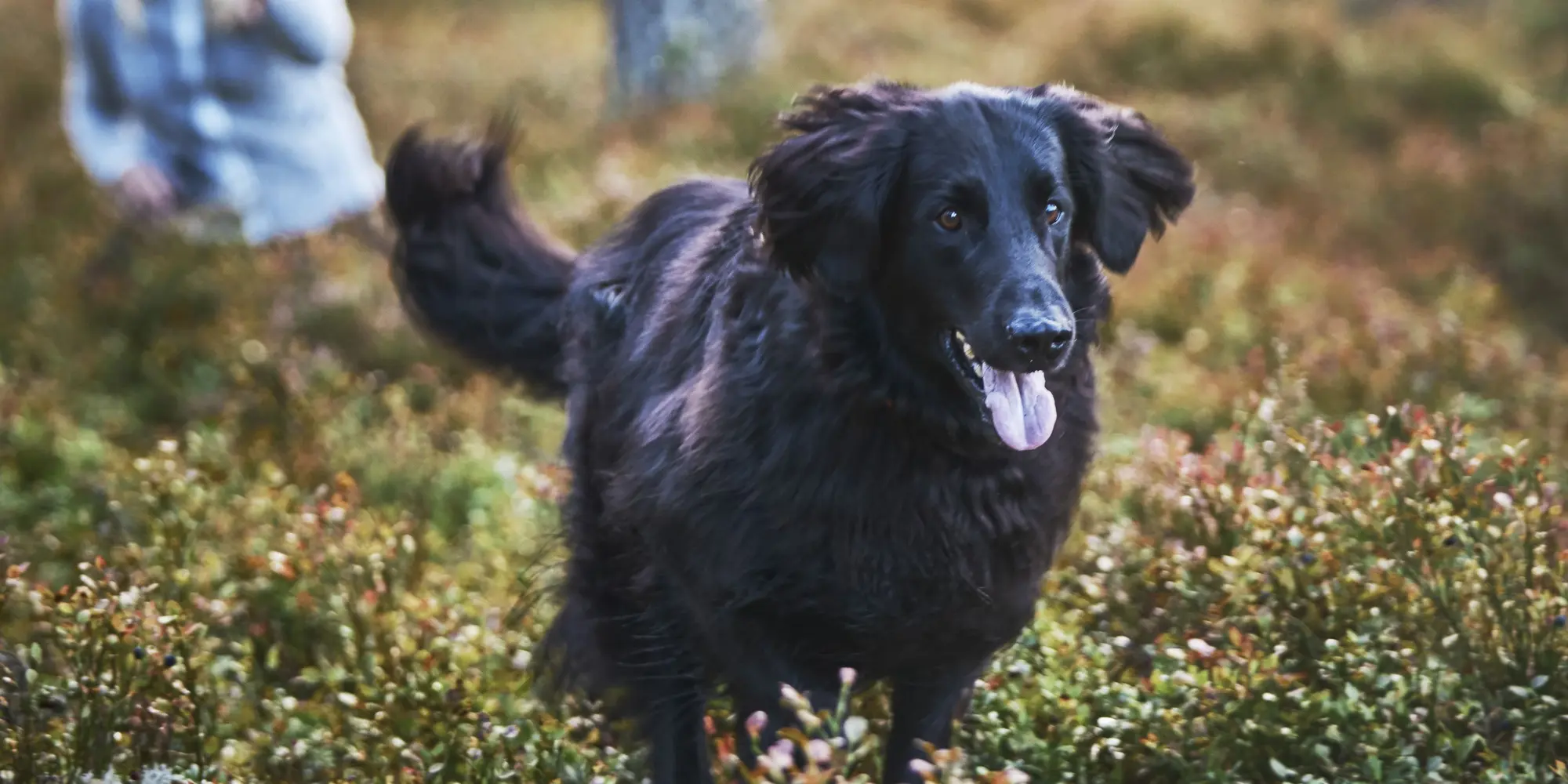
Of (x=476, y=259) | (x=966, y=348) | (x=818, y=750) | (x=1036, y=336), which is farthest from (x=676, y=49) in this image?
(x=818, y=750)

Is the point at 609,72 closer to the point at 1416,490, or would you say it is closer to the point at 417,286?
the point at 417,286

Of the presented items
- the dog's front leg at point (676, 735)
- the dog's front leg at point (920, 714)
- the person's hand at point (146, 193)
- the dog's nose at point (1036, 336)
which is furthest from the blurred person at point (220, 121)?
the dog's nose at point (1036, 336)

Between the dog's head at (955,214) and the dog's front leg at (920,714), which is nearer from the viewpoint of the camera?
the dog's head at (955,214)

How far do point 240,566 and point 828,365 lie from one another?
201 cm

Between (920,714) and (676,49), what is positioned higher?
(676,49)

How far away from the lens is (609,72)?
9.41 m

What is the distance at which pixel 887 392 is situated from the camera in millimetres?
2803

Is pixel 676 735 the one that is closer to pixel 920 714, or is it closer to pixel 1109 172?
pixel 920 714

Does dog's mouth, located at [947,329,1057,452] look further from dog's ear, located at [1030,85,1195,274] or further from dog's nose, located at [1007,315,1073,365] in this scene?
dog's ear, located at [1030,85,1195,274]

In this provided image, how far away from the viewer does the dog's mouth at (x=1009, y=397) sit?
9.00ft

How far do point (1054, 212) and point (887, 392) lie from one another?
1.58 ft

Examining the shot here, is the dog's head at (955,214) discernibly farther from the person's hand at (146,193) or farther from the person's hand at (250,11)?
the person's hand at (146,193)

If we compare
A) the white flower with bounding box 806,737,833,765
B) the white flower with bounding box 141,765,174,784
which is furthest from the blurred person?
the white flower with bounding box 806,737,833,765

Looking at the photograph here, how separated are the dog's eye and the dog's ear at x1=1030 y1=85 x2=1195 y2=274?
0.16 m
